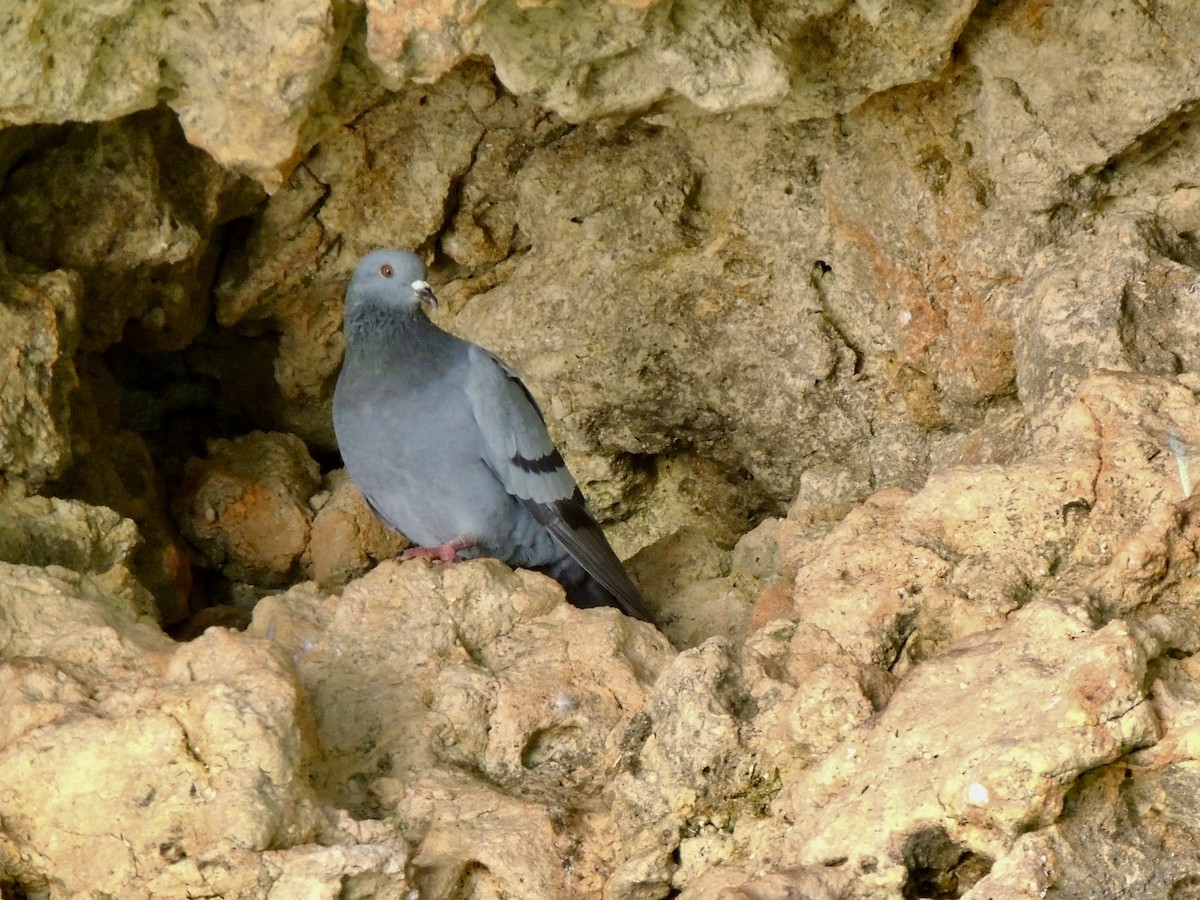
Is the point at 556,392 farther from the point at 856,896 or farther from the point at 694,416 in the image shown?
the point at 856,896

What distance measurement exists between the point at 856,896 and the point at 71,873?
1593mm

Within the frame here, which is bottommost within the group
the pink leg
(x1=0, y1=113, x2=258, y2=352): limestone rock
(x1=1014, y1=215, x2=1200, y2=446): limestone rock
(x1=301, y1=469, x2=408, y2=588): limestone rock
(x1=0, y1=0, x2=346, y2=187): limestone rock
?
(x1=301, y1=469, x2=408, y2=588): limestone rock

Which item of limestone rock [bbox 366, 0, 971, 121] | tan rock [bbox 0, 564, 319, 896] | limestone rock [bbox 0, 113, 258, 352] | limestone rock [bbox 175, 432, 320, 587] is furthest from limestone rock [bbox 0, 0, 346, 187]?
limestone rock [bbox 175, 432, 320, 587]

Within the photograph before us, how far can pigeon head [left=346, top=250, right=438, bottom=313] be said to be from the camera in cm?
485

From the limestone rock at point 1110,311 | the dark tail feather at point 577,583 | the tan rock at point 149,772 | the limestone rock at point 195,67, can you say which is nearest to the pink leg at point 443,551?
the dark tail feather at point 577,583

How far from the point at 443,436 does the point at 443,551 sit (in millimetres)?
379

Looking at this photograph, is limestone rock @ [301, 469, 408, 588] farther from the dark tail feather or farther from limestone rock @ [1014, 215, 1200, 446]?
limestone rock @ [1014, 215, 1200, 446]

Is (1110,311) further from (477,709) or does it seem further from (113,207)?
(113,207)

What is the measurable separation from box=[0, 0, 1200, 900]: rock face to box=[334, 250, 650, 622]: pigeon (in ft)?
1.67

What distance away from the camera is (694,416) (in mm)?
5477

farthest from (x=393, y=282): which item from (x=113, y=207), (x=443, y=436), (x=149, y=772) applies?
(x=149, y=772)

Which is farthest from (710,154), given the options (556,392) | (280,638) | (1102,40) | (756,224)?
(280,638)

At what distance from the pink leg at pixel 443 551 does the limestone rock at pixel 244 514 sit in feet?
2.77

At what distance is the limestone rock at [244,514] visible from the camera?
214 inches
